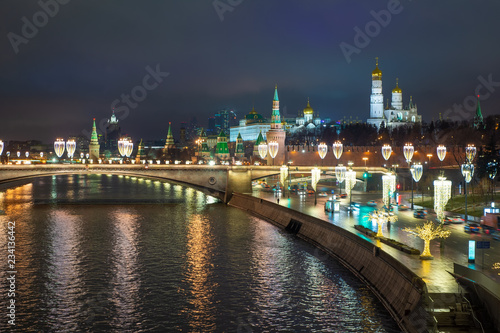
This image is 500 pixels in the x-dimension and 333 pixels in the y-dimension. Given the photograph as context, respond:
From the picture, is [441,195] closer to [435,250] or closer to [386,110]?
[435,250]

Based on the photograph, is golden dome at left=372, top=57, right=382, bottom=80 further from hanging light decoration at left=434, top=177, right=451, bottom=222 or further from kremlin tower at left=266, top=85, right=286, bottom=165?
hanging light decoration at left=434, top=177, right=451, bottom=222

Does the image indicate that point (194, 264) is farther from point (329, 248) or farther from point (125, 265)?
point (329, 248)

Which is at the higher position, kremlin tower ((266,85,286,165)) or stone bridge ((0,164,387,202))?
kremlin tower ((266,85,286,165))

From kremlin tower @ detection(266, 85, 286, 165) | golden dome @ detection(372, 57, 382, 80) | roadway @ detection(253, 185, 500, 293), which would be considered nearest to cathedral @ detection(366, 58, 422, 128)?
golden dome @ detection(372, 57, 382, 80)

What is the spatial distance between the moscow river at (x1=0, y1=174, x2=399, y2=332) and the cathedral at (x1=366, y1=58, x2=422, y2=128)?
110 m

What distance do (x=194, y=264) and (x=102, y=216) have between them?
20.5m

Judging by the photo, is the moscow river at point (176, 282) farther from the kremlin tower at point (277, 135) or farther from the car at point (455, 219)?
the kremlin tower at point (277, 135)

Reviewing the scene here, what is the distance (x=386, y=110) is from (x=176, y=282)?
435ft

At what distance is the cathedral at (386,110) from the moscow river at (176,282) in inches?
4312

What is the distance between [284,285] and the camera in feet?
80.1

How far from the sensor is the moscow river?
64.8ft

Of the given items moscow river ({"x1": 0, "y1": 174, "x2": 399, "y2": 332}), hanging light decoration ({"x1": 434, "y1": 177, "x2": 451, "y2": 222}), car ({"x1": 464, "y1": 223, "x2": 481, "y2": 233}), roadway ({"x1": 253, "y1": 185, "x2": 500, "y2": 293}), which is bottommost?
moscow river ({"x1": 0, "y1": 174, "x2": 399, "y2": 332})

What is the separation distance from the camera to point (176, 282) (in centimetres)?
2500

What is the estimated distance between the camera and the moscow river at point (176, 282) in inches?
778
